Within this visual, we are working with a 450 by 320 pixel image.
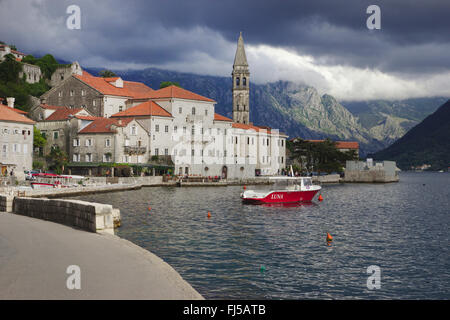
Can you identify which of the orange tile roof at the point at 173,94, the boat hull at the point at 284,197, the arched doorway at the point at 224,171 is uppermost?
the orange tile roof at the point at 173,94

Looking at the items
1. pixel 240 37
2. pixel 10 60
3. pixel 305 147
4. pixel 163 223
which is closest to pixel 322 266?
pixel 163 223

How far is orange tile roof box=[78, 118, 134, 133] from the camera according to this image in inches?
3632

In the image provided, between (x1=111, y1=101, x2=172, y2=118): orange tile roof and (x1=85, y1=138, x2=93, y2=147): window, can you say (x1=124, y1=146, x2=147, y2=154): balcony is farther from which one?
(x1=111, y1=101, x2=172, y2=118): orange tile roof

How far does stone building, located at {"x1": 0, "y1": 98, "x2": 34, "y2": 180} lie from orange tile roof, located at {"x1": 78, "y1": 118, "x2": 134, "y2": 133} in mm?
14246

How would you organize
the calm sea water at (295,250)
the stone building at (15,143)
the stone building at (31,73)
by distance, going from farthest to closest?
the stone building at (31,73), the stone building at (15,143), the calm sea water at (295,250)

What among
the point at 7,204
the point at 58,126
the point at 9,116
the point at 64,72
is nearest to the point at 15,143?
the point at 9,116

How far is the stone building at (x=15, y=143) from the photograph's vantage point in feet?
249

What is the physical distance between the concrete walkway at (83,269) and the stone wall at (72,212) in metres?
0.82

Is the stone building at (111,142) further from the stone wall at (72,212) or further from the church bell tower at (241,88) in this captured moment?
the church bell tower at (241,88)

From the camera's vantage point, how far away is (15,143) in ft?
257

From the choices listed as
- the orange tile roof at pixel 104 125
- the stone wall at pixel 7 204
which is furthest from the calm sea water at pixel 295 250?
the orange tile roof at pixel 104 125

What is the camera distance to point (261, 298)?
17000 mm

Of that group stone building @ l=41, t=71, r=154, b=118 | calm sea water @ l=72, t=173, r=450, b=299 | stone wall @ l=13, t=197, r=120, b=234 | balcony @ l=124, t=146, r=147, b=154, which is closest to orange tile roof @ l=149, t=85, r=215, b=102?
stone building @ l=41, t=71, r=154, b=118

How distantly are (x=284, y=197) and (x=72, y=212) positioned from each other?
126 ft
